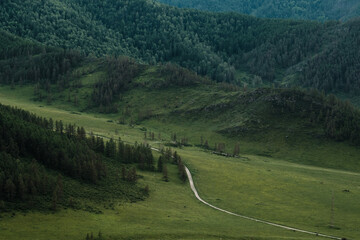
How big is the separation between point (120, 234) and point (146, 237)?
5244mm

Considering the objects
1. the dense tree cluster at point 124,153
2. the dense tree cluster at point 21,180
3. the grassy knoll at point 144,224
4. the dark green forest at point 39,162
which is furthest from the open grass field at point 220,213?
the dense tree cluster at point 124,153

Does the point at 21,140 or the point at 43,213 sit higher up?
the point at 21,140

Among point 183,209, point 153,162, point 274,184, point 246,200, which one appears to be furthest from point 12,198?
point 274,184

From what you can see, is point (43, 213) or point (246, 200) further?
point (246, 200)

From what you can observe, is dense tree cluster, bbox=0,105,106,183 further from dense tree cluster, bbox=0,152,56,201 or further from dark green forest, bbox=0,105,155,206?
dense tree cluster, bbox=0,152,56,201

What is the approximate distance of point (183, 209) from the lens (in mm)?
125750

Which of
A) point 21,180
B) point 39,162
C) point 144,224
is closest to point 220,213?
point 144,224

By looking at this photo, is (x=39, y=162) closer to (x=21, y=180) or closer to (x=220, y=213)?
(x=21, y=180)

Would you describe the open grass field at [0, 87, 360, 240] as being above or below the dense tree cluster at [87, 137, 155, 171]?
below

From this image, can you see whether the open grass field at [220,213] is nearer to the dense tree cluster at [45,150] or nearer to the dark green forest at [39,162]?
the dark green forest at [39,162]

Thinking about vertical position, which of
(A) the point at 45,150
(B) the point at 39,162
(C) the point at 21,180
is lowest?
(C) the point at 21,180

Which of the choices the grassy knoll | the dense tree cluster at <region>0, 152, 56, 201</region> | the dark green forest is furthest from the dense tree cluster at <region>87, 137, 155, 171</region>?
the dense tree cluster at <region>0, 152, 56, 201</region>

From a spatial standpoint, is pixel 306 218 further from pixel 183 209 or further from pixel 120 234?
pixel 120 234

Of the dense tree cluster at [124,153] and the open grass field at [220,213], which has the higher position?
the dense tree cluster at [124,153]
